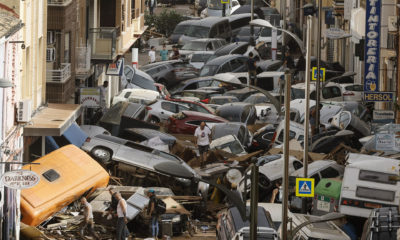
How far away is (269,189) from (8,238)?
7816 mm

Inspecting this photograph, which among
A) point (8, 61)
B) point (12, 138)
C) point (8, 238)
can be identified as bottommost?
point (8, 238)

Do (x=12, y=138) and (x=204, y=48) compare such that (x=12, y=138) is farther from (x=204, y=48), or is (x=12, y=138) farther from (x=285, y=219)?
(x=204, y=48)

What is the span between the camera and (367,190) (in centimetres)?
2570

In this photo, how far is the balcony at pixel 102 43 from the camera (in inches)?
1660

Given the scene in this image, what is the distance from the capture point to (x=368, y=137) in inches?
1375

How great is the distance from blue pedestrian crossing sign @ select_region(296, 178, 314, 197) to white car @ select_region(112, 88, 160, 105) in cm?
1903

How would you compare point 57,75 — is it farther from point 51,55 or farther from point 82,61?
point 82,61

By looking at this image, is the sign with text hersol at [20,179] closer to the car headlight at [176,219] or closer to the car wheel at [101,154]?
the car headlight at [176,219]

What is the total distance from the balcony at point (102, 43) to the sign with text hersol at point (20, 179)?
783 inches

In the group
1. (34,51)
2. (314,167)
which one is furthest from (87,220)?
(314,167)

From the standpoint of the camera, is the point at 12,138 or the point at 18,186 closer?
the point at 18,186

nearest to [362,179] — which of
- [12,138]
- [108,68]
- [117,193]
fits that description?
[117,193]

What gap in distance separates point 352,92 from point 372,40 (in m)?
5.57

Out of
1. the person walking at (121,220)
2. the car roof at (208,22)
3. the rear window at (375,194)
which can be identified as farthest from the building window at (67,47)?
the car roof at (208,22)
